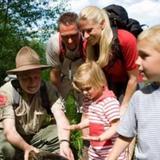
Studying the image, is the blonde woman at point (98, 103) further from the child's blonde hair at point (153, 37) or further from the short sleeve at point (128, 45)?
the child's blonde hair at point (153, 37)

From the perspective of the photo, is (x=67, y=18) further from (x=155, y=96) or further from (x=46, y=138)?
(x=155, y=96)

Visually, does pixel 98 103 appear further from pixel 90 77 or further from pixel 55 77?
pixel 55 77

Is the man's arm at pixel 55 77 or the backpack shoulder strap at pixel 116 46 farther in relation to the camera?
the man's arm at pixel 55 77

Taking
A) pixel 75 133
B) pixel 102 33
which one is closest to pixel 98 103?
pixel 102 33

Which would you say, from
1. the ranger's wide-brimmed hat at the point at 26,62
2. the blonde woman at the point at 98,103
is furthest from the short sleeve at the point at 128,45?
the ranger's wide-brimmed hat at the point at 26,62

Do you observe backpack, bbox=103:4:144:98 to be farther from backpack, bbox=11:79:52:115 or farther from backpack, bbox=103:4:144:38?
backpack, bbox=11:79:52:115

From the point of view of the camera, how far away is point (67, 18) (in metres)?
5.41

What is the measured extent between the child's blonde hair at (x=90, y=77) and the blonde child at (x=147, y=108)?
42.2 inches

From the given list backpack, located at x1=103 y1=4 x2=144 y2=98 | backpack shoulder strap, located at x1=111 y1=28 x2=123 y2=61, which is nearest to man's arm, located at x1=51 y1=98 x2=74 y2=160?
backpack, located at x1=103 y1=4 x2=144 y2=98

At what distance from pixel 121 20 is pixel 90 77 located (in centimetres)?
68

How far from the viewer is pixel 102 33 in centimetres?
485

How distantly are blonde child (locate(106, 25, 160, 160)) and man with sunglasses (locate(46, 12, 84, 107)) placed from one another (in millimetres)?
1770

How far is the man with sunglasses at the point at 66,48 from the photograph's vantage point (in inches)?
207

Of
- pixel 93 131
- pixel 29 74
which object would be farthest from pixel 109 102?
pixel 29 74
